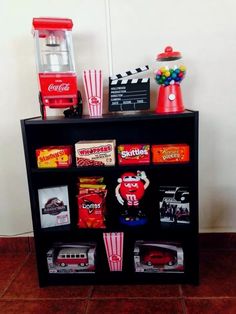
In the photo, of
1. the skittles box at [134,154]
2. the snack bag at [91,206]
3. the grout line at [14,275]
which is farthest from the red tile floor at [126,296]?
the skittles box at [134,154]

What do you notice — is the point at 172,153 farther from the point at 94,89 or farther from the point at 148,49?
the point at 148,49

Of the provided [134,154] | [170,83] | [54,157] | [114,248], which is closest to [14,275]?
[114,248]

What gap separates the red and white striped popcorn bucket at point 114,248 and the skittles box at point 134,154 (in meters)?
0.37

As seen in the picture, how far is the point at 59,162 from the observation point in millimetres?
1246

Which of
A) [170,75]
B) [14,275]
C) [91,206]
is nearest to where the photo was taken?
[170,75]

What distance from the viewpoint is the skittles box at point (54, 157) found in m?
1.24

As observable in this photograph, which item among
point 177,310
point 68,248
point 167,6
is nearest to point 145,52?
point 167,6

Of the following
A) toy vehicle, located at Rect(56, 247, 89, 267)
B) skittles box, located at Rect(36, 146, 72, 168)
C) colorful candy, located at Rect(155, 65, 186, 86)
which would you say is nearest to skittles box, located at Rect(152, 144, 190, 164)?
colorful candy, located at Rect(155, 65, 186, 86)

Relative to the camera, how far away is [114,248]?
1.34 m

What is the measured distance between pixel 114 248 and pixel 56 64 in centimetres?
93

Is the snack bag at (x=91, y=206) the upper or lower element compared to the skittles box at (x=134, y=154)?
lower

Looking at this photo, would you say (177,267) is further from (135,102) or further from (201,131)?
(135,102)

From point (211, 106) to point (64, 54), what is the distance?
0.80 meters

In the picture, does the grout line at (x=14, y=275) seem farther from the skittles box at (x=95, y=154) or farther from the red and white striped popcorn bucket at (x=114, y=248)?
the skittles box at (x=95, y=154)
